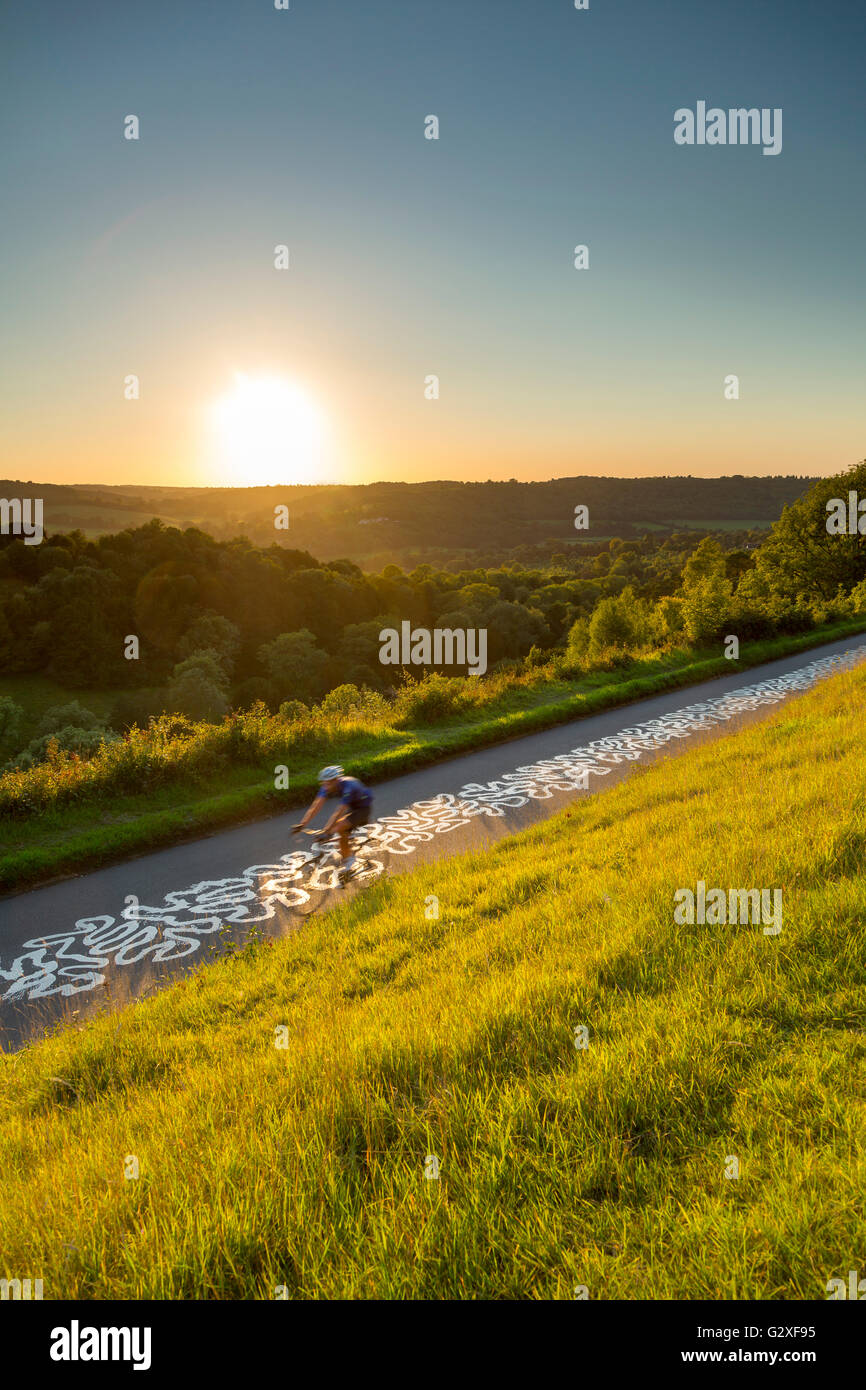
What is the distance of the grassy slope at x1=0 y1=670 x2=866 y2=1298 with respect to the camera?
2.32 m

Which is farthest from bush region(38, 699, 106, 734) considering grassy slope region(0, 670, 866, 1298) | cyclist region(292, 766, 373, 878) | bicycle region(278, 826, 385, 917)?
grassy slope region(0, 670, 866, 1298)

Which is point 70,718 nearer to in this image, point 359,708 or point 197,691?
point 197,691

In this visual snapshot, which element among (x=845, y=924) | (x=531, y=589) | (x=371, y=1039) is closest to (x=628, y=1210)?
(x=371, y=1039)

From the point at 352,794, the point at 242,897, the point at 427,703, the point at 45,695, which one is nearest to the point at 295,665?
the point at 45,695

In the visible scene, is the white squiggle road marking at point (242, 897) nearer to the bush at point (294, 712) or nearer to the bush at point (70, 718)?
the bush at point (294, 712)

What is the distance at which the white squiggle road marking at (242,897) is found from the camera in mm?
6945

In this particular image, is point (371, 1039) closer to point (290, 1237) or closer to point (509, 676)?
point (290, 1237)

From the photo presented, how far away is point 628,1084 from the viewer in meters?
3.09

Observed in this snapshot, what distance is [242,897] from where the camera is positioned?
27.4 ft

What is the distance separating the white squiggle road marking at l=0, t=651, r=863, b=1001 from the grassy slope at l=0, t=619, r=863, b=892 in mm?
1800

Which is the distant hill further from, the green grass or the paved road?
the paved road

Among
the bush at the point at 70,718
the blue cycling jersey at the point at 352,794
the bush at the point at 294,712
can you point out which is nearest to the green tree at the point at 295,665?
the bush at the point at 70,718

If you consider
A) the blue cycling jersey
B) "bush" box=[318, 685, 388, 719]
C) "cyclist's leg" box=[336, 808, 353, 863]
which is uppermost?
"bush" box=[318, 685, 388, 719]
